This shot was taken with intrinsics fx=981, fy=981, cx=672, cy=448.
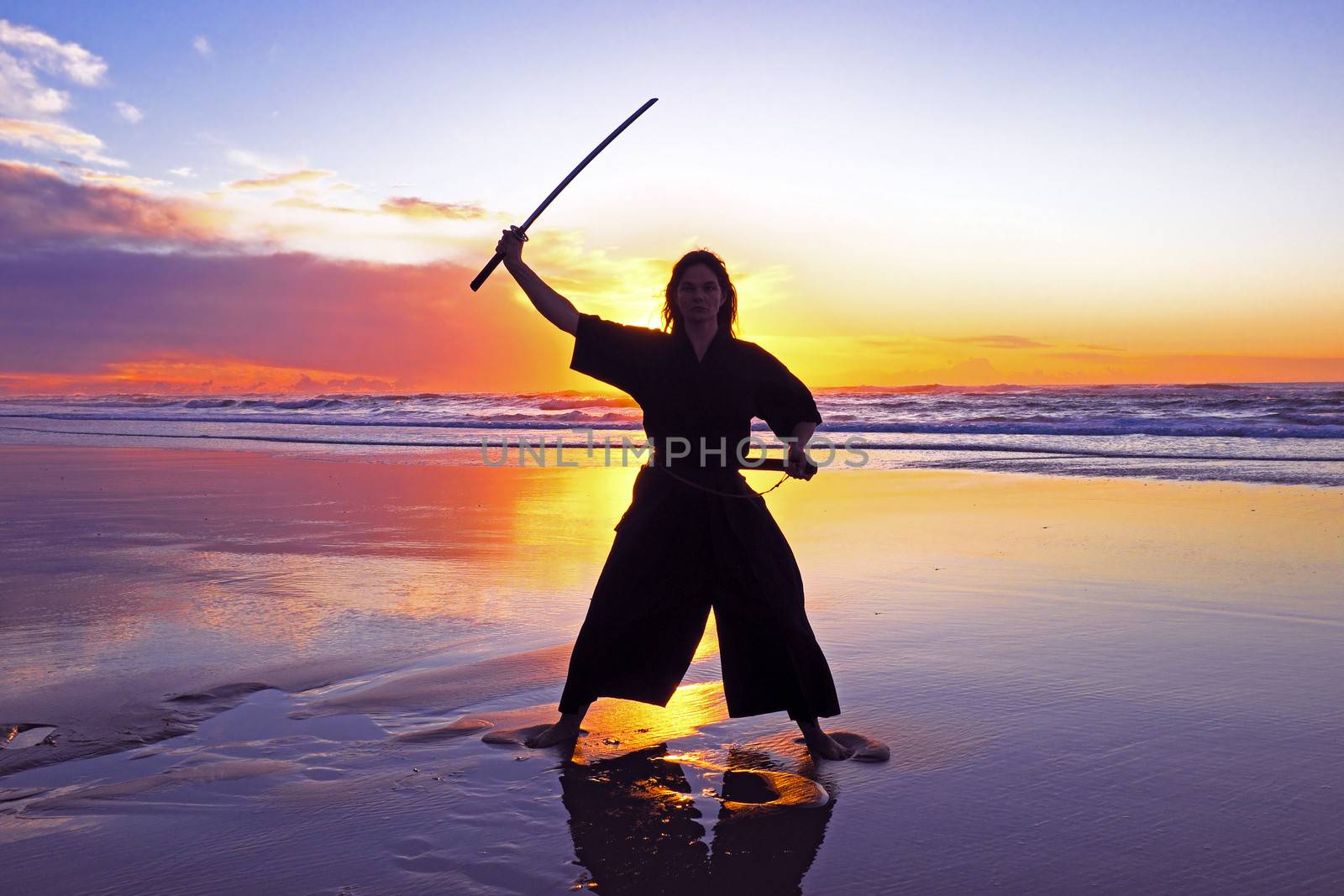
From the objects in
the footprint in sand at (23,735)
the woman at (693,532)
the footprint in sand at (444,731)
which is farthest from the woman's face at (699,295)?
the footprint in sand at (23,735)

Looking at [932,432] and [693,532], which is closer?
[693,532]

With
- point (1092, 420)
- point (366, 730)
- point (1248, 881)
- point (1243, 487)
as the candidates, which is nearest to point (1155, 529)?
point (1243, 487)

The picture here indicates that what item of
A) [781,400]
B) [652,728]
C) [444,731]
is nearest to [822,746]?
[652,728]

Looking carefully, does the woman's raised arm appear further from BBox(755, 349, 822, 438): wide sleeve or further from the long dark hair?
BBox(755, 349, 822, 438): wide sleeve

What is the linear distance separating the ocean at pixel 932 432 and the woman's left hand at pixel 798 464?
968 cm

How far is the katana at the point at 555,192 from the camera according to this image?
129 inches

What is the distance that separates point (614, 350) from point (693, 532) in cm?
65

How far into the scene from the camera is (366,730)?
318 cm

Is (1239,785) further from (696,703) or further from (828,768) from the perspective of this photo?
(696,703)

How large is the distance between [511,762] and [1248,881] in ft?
6.30

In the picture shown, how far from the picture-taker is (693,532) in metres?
3.18

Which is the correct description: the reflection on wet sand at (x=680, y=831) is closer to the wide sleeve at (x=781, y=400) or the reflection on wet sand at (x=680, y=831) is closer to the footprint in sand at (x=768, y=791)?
the footprint in sand at (x=768, y=791)

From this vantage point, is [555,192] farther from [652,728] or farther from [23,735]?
[23,735]

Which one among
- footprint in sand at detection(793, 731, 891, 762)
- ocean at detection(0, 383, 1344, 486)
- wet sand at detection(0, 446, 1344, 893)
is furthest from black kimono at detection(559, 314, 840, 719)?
ocean at detection(0, 383, 1344, 486)
